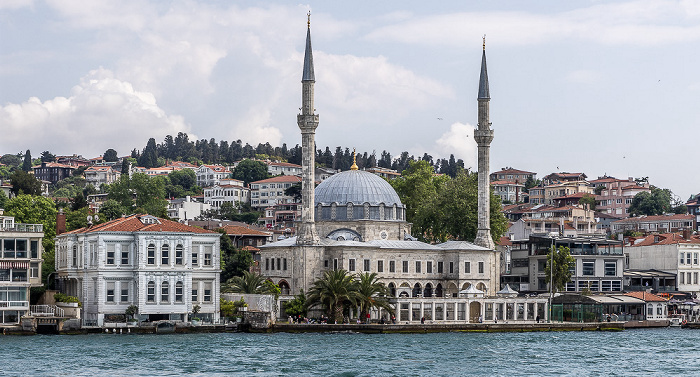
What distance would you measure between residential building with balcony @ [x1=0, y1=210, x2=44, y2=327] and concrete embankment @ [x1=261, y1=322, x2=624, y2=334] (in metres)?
12.6

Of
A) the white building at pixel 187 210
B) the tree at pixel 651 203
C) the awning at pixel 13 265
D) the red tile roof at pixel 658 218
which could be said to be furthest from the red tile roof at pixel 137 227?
the tree at pixel 651 203

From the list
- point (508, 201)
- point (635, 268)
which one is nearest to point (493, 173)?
point (508, 201)

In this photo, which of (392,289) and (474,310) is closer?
(474,310)

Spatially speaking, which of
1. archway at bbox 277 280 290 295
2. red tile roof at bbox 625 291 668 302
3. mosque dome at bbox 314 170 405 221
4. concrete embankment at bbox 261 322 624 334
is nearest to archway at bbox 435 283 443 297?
mosque dome at bbox 314 170 405 221

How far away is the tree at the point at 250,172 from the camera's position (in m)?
179

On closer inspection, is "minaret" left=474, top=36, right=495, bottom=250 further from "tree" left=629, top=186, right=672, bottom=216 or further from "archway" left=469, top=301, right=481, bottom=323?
"tree" left=629, top=186, right=672, bottom=216

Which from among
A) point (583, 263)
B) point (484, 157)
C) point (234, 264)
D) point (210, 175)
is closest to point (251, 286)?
point (234, 264)

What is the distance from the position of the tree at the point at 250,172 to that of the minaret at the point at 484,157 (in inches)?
3851

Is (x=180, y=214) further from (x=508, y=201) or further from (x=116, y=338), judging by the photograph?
(x=116, y=338)

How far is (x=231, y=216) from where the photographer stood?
462 ft

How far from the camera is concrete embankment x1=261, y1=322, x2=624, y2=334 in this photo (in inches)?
2569

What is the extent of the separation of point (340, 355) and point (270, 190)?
111649 mm

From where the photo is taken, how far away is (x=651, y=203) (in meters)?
138

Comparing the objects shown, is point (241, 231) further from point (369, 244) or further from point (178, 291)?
point (178, 291)
